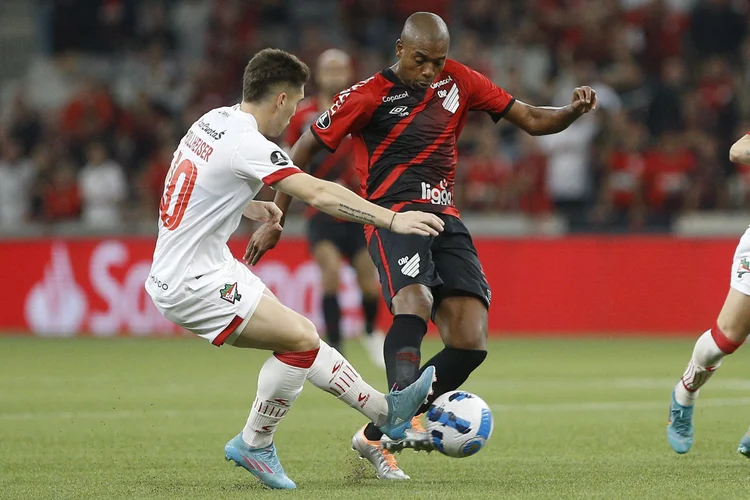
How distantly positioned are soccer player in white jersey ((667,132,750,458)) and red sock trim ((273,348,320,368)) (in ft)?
6.78

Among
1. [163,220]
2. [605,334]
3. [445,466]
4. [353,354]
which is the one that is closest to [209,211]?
[163,220]

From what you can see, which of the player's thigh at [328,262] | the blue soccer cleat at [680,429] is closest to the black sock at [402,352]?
the blue soccer cleat at [680,429]

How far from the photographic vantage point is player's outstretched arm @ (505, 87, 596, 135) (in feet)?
22.0

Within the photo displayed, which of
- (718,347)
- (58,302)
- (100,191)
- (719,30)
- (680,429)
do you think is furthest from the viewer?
(719,30)

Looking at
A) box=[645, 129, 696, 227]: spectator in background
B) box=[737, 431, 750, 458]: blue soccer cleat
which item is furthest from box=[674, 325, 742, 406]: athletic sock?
box=[645, 129, 696, 227]: spectator in background

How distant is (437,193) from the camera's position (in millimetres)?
6633

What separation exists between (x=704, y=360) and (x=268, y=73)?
272 cm

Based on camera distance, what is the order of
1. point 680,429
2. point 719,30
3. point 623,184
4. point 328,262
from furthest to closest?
point 719,30 → point 623,184 → point 328,262 → point 680,429

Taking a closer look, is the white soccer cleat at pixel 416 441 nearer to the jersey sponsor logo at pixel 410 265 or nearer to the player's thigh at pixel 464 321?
the player's thigh at pixel 464 321

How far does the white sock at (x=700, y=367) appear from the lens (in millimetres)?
6613

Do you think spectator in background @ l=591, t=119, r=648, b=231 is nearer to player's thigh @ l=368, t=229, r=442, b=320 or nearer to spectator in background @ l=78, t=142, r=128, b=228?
spectator in background @ l=78, t=142, r=128, b=228

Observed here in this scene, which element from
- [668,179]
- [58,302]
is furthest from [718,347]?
[58,302]

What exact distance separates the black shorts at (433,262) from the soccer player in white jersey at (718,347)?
1171 mm

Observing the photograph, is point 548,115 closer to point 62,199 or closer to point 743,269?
point 743,269
